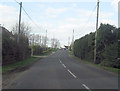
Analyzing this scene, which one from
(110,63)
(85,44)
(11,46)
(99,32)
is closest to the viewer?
(11,46)

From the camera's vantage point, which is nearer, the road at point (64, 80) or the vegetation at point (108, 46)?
the road at point (64, 80)

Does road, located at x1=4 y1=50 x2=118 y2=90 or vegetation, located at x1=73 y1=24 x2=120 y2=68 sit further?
vegetation, located at x1=73 y1=24 x2=120 y2=68

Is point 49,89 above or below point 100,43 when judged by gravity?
below

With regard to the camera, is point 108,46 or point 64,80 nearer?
point 64,80

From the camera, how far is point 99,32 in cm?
2806

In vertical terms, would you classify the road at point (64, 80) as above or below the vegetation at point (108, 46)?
below

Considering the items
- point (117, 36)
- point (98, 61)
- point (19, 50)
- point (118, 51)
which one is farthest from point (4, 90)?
point (98, 61)

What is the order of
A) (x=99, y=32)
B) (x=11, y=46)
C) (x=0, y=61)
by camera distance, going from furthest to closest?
(x=99, y=32) < (x=11, y=46) < (x=0, y=61)

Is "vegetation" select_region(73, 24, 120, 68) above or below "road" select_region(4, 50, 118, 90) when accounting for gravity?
above

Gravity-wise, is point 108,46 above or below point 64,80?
above

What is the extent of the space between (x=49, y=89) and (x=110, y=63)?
16478 millimetres

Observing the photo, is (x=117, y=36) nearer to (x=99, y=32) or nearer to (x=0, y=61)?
(x=99, y=32)

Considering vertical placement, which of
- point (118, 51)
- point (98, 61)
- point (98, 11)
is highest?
point (98, 11)

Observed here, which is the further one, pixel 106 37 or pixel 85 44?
pixel 85 44
